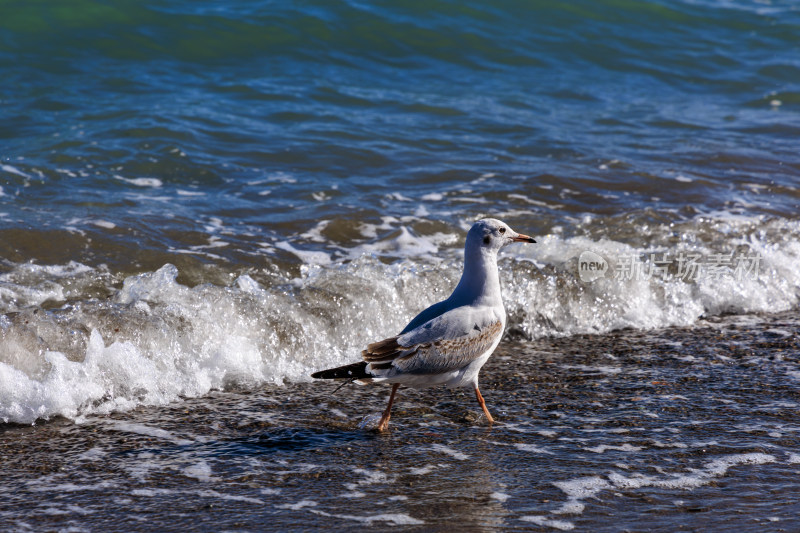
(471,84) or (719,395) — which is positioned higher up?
(471,84)

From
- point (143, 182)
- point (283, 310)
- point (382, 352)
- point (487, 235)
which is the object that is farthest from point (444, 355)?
point (143, 182)

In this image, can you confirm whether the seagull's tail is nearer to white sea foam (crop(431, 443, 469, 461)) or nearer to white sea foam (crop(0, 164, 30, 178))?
white sea foam (crop(431, 443, 469, 461))

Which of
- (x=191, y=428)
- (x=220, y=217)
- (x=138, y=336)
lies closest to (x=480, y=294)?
(x=191, y=428)

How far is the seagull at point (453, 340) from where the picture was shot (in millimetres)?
4605

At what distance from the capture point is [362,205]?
8805 mm

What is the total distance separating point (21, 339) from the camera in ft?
18.0

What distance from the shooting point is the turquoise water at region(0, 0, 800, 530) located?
17.5 ft

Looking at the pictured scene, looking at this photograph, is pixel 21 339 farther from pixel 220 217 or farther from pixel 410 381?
pixel 220 217

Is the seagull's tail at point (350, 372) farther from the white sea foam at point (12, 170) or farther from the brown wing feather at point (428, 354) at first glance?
the white sea foam at point (12, 170)

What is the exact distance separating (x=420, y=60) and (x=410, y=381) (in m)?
10.5

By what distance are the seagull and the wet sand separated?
0.35 m

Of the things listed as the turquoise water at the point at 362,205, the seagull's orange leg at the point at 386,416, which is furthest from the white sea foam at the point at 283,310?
the seagull's orange leg at the point at 386,416

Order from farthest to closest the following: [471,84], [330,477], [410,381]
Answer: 1. [471,84]
2. [410,381]
3. [330,477]

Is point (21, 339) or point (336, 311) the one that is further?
point (336, 311)
